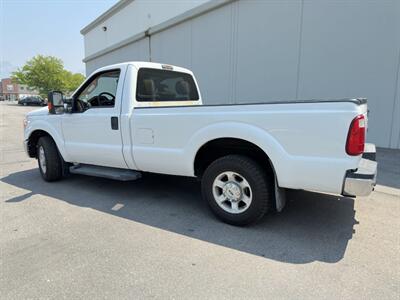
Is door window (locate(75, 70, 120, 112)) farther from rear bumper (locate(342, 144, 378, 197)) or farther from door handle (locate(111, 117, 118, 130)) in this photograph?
rear bumper (locate(342, 144, 378, 197))

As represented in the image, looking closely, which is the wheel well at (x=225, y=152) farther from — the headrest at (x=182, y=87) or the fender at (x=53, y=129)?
the fender at (x=53, y=129)

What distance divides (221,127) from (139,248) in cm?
160

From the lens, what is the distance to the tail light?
8.54 ft

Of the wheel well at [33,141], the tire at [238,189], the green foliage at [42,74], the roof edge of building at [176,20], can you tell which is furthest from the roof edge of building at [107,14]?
the green foliage at [42,74]

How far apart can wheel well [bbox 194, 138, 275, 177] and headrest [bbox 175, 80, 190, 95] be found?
178 cm

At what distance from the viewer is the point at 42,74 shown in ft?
166

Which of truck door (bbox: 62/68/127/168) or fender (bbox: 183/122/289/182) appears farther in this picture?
truck door (bbox: 62/68/127/168)

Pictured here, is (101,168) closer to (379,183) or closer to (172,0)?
(379,183)

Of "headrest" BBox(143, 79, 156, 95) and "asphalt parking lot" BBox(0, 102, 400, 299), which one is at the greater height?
"headrest" BBox(143, 79, 156, 95)

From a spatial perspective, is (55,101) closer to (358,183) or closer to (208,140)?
(208,140)

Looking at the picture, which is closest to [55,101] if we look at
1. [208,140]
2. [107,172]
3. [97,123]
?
[97,123]

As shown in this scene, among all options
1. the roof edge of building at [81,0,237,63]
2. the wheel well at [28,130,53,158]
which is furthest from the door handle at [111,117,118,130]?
the roof edge of building at [81,0,237,63]

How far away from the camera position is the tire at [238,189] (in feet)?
10.5

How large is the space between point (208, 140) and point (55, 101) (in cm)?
301
